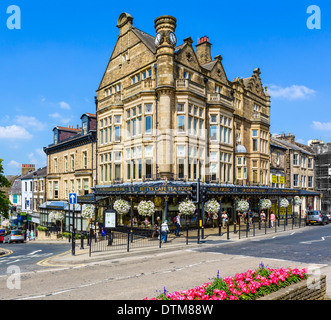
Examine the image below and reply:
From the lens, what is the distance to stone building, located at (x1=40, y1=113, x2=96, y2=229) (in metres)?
38.4

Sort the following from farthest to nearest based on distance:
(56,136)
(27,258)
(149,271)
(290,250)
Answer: (56,136) → (27,258) → (290,250) → (149,271)

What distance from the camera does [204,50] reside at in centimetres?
3628

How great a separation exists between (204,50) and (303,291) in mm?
32620

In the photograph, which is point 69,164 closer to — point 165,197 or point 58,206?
point 58,206

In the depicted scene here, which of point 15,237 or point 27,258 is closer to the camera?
point 27,258

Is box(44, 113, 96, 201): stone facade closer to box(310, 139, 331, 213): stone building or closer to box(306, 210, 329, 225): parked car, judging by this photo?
box(306, 210, 329, 225): parked car

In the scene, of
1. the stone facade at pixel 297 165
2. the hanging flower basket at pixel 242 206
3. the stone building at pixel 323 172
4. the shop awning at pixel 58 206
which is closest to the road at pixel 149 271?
the hanging flower basket at pixel 242 206

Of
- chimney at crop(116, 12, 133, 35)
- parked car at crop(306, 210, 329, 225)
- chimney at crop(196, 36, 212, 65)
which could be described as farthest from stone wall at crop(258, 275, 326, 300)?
chimney at crop(196, 36, 212, 65)

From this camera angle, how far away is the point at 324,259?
49.5 feet

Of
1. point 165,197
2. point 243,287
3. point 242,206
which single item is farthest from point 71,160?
point 243,287

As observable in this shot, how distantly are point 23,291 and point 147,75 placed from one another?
2309 cm

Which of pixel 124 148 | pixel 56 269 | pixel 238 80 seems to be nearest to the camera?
pixel 56 269
